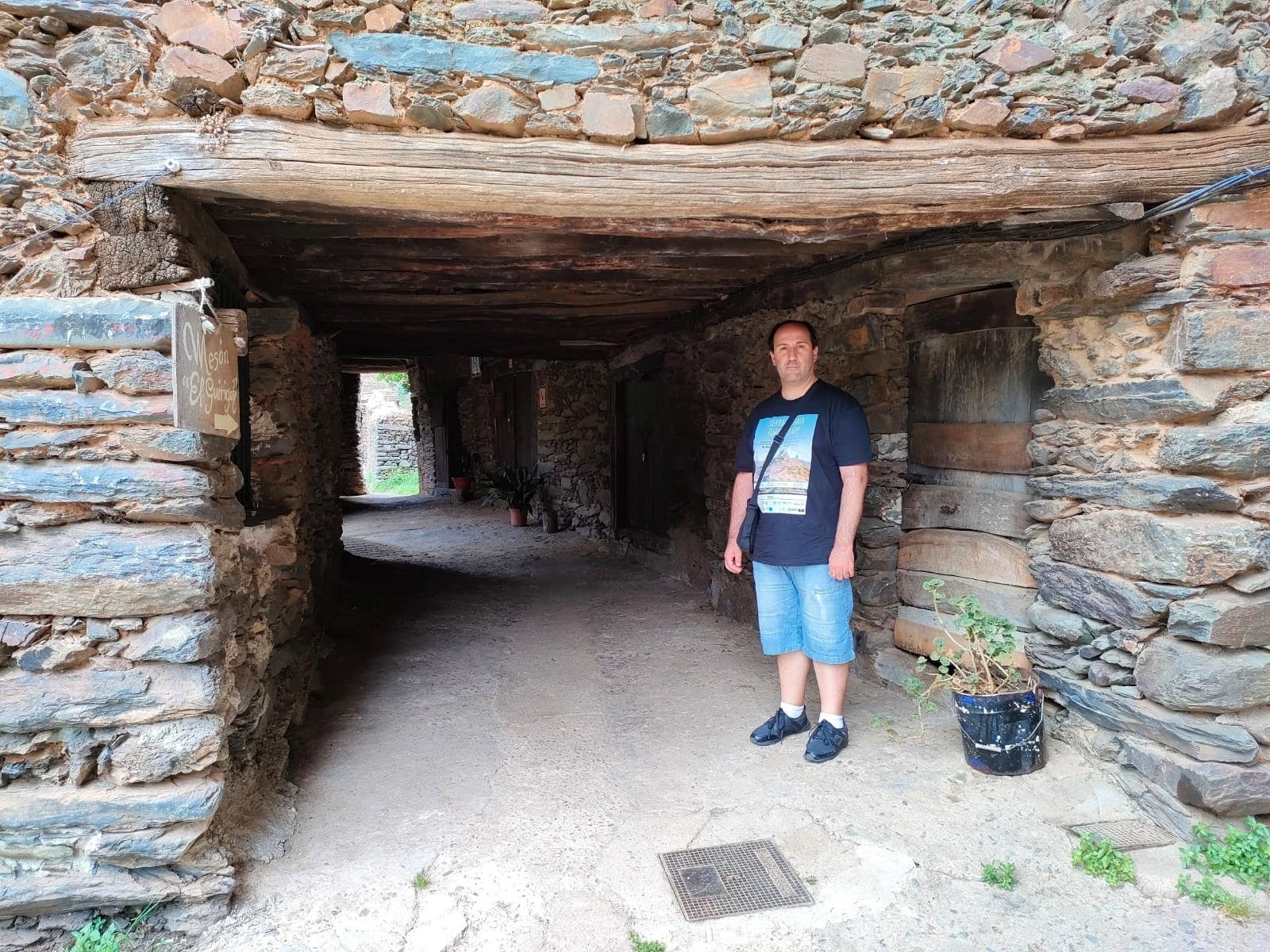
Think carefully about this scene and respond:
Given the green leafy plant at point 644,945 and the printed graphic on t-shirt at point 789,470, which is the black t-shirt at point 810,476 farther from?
the green leafy plant at point 644,945

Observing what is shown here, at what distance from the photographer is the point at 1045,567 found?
10.6ft

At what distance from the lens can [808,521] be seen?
308 cm

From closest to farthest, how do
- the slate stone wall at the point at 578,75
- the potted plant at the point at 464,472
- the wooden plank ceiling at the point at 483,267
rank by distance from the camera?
the slate stone wall at the point at 578,75 < the wooden plank ceiling at the point at 483,267 < the potted plant at the point at 464,472

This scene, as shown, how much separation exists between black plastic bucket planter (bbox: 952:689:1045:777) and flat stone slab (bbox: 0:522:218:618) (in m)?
2.84

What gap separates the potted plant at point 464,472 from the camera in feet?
43.7

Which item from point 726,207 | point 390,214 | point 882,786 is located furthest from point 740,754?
point 390,214

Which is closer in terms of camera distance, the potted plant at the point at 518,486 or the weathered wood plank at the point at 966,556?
the weathered wood plank at the point at 966,556

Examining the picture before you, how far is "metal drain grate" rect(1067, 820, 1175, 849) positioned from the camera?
101 inches

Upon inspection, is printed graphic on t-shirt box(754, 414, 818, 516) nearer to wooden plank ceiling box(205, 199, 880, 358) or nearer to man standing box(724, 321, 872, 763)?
man standing box(724, 321, 872, 763)

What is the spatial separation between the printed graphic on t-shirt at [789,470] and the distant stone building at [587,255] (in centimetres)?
76

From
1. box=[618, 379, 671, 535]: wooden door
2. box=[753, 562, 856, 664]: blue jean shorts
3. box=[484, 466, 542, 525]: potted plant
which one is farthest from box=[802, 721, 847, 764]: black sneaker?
box=[484, 466, 542, 525]: potted plant

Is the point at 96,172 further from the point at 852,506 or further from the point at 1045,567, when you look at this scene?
the point at 1045,567

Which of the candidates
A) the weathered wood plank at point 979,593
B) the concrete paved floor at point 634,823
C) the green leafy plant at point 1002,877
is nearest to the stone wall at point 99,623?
the concrete paved floor at point 634,823

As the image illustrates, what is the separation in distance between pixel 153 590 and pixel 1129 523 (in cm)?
335
